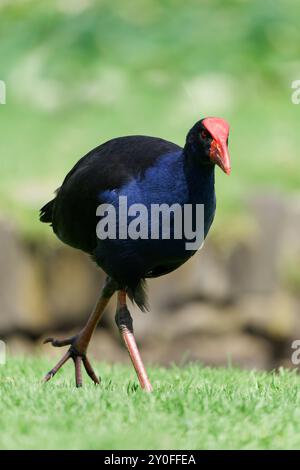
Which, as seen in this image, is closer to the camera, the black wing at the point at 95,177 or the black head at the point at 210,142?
the black head at the point at 210,142

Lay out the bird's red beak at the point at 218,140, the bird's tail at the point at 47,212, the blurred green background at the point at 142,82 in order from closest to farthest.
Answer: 1. the bird's red beak at the point at 218,140
2. the bird's tail at the point at 47,212
3. the blurred green background at the point at 142,82

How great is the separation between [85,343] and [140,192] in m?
1.13

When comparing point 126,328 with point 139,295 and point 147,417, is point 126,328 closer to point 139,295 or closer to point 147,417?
point 139,295

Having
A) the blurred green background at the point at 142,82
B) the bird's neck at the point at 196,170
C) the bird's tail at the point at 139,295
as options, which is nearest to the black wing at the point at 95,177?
the bird's neck at the point at 196,170

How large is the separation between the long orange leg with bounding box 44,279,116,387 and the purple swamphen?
11 cm

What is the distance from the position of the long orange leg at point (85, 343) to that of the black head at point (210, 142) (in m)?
0.90

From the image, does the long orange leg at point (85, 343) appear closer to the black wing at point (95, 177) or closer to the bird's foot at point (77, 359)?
the bird's foot at point (77, 359)

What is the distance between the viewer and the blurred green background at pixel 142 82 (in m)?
10.4

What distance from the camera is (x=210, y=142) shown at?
4.88 meters

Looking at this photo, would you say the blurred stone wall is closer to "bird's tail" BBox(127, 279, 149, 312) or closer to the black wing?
the black wing

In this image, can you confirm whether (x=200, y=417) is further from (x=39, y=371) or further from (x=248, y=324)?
(x=248, y=324)

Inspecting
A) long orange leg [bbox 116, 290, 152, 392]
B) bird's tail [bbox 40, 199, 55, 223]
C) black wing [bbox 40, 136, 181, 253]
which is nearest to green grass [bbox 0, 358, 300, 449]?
long orange leg [bbox 116, 290, 152, 392]

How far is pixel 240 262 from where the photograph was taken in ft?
31.4

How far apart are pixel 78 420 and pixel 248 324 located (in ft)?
18.3
